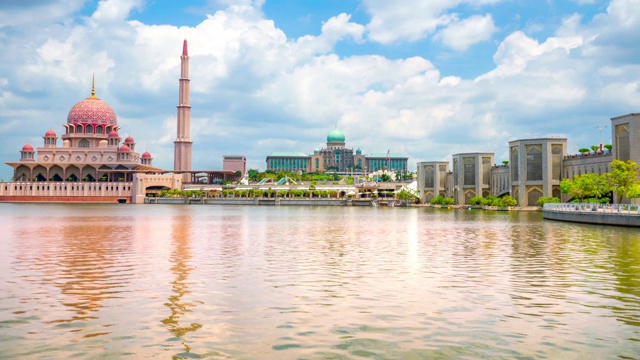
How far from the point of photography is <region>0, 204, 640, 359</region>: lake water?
33.1 ft

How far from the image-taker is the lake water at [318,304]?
1008 centimetres

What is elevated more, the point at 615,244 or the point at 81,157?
the point at 81,157

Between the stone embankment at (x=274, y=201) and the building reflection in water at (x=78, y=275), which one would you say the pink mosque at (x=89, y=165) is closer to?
the stone embankment at (x=274, y=201)

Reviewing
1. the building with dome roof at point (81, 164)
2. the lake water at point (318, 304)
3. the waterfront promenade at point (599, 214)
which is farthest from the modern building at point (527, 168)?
the building with dome roof at point (81, 164)

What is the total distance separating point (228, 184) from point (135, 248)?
13066 centimetres

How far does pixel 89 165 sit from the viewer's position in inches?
5719

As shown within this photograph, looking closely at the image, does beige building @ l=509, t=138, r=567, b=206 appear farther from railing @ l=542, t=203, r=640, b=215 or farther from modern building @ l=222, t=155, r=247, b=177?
modern building @ l=222, t=155, r=247, b=177

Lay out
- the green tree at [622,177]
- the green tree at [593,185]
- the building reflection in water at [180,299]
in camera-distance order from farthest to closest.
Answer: the green tree at [593,185] < the green tree at [622,177] < the building reflection in water at [180,299]

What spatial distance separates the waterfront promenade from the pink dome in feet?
368

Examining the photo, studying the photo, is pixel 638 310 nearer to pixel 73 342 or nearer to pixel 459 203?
pixel 73 342

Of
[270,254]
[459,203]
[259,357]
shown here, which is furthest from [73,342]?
[459,203]

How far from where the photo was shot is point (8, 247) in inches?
1064

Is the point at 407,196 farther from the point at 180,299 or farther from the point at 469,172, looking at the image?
the point at 180,299

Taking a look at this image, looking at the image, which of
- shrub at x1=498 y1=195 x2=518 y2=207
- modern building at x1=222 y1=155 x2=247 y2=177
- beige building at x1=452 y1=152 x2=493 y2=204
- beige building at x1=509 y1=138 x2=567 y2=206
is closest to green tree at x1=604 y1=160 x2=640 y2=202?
shrub at x1=498 y1=195 x2=518 y2=207
